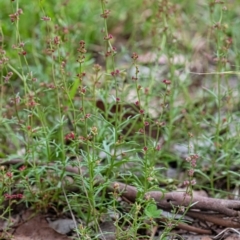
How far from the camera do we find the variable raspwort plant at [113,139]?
7.79 feet

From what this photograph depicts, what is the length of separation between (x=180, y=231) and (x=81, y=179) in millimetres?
550

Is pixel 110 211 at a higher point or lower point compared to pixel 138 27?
lower

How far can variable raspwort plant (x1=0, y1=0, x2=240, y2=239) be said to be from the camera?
2.37 meters

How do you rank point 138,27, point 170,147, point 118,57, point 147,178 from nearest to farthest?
point 147,178, point 170,147, point 118,57, point 138,27

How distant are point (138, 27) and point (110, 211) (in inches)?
91.7

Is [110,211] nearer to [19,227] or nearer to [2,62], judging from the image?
[19,227]

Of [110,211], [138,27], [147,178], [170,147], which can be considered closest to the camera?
[147,178]

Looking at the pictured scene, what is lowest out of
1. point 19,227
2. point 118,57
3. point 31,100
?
point 19,227

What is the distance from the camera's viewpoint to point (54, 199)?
8.77 feet

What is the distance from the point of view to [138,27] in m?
4.60

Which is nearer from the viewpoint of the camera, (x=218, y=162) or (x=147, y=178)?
(x=147, y=178)

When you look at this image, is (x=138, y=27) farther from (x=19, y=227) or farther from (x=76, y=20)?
(x=19, y=227)

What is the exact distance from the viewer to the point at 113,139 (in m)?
2.69

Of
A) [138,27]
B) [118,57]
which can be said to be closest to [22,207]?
[118,57]
